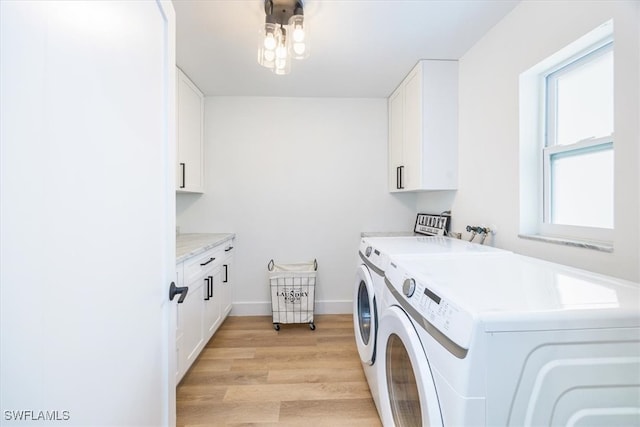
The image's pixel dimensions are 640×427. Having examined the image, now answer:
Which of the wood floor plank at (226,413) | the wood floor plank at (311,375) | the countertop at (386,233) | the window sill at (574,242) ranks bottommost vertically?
the wood floor plank at (226,413)

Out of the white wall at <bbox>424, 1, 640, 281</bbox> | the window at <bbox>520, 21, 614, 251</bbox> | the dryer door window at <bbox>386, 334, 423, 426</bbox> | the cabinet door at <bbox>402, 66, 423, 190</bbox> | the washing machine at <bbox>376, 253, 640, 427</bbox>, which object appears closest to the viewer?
the washing machine at <bbox>376, 253, 640, 427</bbox>

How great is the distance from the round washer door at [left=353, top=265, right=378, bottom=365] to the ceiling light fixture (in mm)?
1359

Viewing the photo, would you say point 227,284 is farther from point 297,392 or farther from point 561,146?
point 561,146

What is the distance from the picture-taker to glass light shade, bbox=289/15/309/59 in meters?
1.53

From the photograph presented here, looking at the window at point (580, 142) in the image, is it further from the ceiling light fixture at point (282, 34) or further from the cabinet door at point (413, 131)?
the ceiling light fixture at point (282, 34)

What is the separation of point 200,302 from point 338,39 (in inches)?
81.7

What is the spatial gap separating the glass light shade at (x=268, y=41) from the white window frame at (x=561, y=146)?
1.52 m

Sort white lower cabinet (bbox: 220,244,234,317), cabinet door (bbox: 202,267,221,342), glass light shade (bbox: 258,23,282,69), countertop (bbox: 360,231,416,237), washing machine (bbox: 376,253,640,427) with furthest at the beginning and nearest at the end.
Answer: countertop (bbox: 360,231,416,237) < white lower cabinet (bbox: 220,244,234,317) < cabinet door (bbox: 202,267,221,342) < glass light shade (bbox: 258,23,282,69) < washing machine (bbox: 376,253,640,427)

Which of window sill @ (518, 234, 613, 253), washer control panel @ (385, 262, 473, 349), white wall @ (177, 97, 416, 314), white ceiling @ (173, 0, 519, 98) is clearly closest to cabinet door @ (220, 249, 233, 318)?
white wall @ (177, 97, 416, 314)

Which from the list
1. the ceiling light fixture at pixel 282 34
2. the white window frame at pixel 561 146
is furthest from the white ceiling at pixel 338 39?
the white window frame at pixel 561 146

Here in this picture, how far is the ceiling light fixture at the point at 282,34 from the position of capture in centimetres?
151

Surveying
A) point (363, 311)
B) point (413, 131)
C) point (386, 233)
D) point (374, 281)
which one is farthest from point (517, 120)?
point (386, 233)
